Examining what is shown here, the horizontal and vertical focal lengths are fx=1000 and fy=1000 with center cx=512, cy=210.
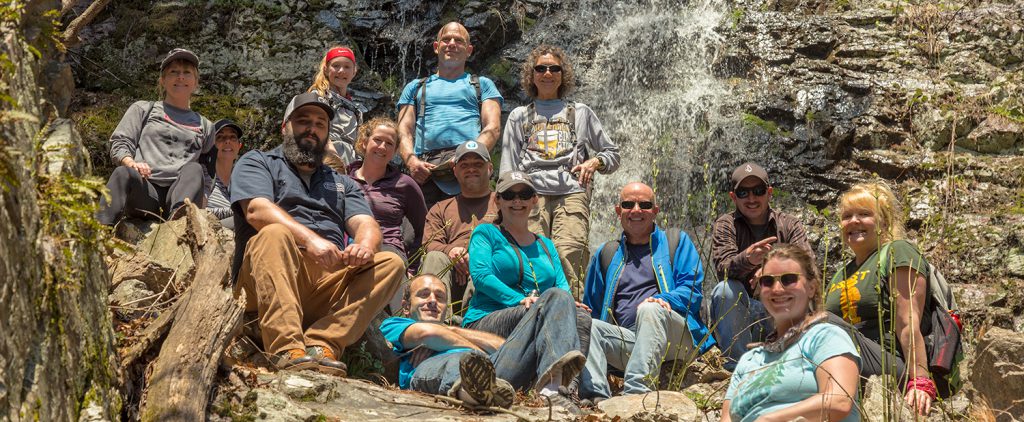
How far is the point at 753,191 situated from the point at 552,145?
1759 millimetres

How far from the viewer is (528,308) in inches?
230

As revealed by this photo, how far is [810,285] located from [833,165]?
8276 mm

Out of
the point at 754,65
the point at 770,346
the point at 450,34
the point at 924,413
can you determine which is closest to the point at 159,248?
the point at 450,34

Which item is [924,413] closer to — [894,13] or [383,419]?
[383,419]

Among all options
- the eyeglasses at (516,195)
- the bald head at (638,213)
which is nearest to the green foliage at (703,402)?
the bald head at (638,213)

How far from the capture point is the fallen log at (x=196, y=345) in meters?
3.89

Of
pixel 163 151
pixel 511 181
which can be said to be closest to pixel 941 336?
pixel 511 181

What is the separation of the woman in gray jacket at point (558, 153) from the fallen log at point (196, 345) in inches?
134

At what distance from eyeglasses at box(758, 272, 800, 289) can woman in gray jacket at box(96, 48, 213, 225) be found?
167 inches

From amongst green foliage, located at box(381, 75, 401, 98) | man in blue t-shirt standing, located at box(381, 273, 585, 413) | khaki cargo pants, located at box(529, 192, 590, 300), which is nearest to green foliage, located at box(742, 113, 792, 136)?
green foliage, located at box(381, 75, 401, 98)

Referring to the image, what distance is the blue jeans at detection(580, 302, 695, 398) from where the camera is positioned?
581 centimetres

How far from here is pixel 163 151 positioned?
7.49 meters

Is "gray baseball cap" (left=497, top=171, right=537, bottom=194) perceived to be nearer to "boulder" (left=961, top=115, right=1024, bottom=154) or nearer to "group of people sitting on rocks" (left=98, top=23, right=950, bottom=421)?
"group of people sitting on rocks" (left=98, top=23, right=950, bottom=421)

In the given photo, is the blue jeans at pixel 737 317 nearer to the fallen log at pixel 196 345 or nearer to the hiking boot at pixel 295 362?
the hiking boot at pixel 295 362
